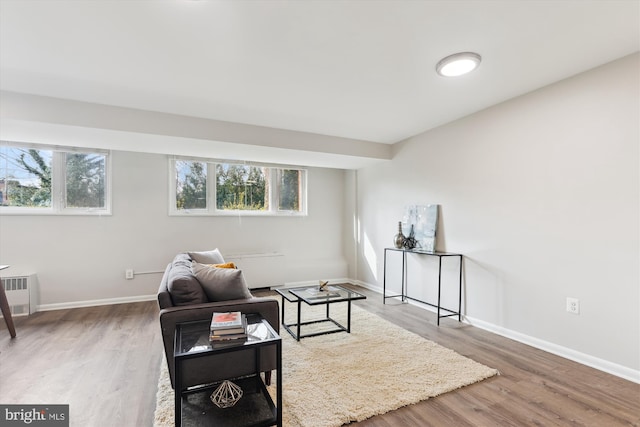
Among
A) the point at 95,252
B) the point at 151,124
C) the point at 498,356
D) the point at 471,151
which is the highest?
the point at 151,124

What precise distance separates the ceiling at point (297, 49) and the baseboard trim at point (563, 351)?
2.26m

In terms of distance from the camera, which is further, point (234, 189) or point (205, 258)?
point (234, 189)

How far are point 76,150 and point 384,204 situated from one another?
424 cm

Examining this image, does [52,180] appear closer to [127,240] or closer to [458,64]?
[127,240]

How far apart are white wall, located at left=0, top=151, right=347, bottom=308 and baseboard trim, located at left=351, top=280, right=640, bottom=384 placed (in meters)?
2.89

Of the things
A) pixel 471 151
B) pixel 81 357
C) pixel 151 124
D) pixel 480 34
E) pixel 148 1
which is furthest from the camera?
pixel 471 151

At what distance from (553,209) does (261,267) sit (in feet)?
12.4

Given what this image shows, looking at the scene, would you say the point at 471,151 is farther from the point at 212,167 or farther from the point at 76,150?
the point at 76,150

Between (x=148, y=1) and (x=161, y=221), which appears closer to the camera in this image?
(x=148, y=1)

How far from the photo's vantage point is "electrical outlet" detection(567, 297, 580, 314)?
99.1 inches

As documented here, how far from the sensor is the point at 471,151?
3.39m

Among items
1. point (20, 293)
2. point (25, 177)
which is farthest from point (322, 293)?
point (25, 177)

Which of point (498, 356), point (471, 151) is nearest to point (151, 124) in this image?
point (471, 151)

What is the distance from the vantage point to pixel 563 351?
8.52 feet
